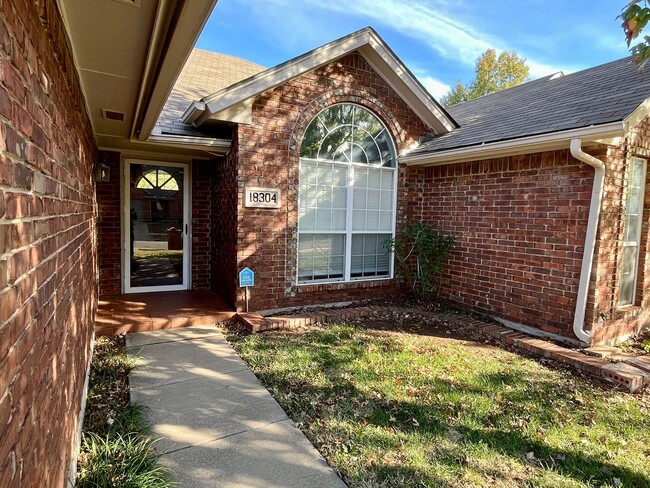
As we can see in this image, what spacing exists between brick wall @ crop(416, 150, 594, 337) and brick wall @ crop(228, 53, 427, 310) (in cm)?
212

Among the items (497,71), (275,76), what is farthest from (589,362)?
(497,71)

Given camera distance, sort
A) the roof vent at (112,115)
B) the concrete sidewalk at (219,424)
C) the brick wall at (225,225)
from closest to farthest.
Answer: the concrete sidewalk at (219,424) < the roof vent at (112,115) < the brick wall at (225,225)

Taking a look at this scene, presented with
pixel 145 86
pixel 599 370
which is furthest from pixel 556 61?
pixel 145 86

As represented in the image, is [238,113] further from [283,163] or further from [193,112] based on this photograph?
[283,163]

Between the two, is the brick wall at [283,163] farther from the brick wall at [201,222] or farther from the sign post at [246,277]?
the brick wall at [201,222]

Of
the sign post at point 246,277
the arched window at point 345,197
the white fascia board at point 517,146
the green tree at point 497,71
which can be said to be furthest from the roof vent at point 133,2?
the green tree at point 497,71

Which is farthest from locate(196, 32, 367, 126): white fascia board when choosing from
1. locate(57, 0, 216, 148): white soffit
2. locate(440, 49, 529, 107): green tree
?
locate(440, 49, 529, 107): green tree

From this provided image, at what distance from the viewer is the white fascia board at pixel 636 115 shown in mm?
4242

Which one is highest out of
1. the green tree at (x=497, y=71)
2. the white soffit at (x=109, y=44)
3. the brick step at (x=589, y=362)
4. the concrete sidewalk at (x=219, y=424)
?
the green tree at (x=497, y=71)

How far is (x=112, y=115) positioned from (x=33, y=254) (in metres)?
3.78

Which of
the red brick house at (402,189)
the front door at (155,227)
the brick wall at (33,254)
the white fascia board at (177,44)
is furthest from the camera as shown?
the front door at (155,227)

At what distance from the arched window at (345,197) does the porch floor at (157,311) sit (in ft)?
5.23

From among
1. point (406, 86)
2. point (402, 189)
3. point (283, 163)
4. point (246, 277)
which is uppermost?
point (406, 86)

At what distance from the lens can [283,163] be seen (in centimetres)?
597
